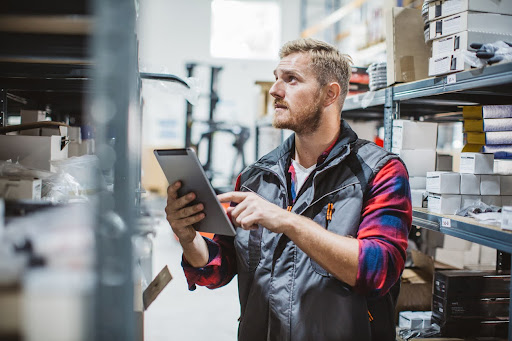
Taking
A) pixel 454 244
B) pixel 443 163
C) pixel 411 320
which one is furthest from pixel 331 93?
pixel 454 244

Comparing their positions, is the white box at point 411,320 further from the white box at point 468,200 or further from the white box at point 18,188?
the white box at point 18,188

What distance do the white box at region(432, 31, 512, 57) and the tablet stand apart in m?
1.20

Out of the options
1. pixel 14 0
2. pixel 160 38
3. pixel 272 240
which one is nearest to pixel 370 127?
pixel 272 240

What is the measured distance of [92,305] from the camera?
1.95ft

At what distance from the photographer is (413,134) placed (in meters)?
2.07

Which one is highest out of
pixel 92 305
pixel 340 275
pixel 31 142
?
pixel 31 142

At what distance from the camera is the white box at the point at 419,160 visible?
2.06 m

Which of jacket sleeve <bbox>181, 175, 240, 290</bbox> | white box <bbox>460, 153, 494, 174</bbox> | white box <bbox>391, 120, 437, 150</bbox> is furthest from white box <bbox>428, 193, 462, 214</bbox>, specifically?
jacket sleeve <bbox>181, 175, 240, 290</bbox>

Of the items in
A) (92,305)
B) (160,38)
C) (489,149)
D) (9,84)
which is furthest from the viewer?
(160,38)

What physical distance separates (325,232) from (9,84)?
1397mm

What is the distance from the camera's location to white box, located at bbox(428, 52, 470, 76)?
1.59 meters

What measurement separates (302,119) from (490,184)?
934 millimetres

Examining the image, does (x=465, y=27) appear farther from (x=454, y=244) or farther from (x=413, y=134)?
(x=454, y=244)

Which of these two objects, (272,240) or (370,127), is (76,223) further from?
(370,127)
